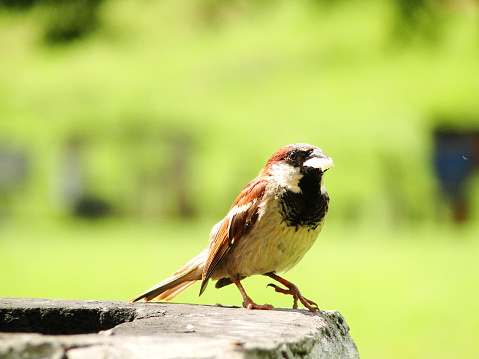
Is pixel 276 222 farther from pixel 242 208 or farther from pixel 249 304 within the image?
pixel 249 304

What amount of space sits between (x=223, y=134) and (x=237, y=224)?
3434mm

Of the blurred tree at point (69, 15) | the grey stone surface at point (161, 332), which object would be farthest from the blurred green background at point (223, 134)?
the grey stone surface at point (161, 332)

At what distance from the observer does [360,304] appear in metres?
4.27

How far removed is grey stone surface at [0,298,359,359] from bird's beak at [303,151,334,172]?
1.50 feet

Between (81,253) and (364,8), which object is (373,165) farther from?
(81,253)

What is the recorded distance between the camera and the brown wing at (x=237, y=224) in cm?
218

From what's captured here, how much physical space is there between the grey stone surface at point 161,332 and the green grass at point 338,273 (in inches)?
89.6

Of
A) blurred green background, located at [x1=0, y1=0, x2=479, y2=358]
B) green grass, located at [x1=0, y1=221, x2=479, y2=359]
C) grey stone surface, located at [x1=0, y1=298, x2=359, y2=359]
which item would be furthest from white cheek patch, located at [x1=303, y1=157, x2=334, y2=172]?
blurred green background, located at [x1=0, y1=0, x2=479, y2=358]

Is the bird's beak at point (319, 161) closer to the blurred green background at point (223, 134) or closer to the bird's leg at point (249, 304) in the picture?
the bird's leg at point (249, 304)

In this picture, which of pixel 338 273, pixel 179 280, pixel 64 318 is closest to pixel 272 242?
pixel 179 280

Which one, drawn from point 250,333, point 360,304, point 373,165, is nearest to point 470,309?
point 360,304

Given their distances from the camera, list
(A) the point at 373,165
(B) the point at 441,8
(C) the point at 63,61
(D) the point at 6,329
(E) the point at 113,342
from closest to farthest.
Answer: (E) the point at 113,342, (D) the point at 6,329, (B) the point at 441,8, (A) the point at 373,165, (C) the point at 63,61

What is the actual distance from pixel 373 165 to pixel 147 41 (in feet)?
7.81

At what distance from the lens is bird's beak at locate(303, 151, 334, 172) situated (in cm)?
203
